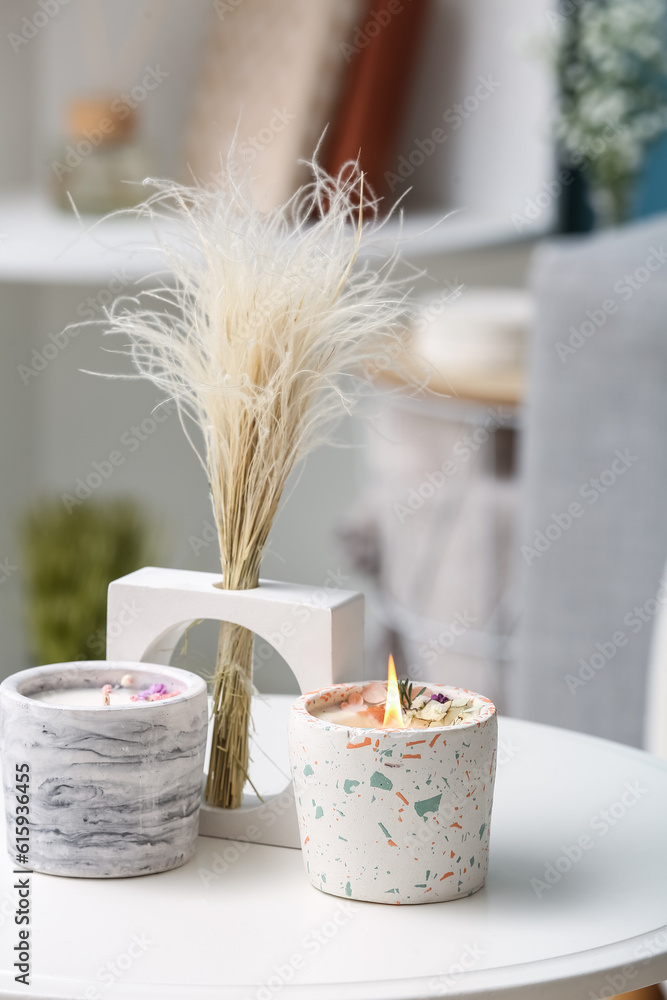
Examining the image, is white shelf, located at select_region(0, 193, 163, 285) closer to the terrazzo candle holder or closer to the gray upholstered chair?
the gray upholstered chair

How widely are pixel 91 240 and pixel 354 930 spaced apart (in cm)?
151

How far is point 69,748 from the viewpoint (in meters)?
0.57

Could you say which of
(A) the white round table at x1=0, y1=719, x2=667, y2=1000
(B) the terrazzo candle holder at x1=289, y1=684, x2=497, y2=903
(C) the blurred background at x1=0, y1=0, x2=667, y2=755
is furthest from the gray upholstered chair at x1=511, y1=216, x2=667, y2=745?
(B) the terrazzo candle holder at x1=289, y1=684, x2=497, y2=903

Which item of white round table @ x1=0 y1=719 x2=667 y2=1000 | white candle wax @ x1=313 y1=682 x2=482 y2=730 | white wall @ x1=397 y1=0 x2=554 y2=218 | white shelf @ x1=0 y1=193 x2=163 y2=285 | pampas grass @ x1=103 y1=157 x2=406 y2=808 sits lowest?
white round table @ x1=0 y1=719 x2=667 y2=1000

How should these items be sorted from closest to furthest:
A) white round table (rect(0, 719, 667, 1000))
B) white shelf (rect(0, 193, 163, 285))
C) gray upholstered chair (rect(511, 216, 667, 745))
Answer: white round table (rect(0, 719, 667, 1000))
gray upholstered chair (rect(511, 216, 667, 745))
white shelf (rect(0, 193, 163, 285))

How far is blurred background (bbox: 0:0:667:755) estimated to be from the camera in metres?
1.28

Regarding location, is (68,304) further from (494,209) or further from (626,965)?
(626,965)

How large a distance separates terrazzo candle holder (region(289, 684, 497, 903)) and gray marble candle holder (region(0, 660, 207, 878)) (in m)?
0.06

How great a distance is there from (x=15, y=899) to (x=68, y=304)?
1825mm

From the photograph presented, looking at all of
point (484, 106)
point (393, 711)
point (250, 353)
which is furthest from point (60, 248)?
point (393, 711)

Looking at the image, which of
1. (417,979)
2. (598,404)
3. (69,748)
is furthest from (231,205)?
(598,404)

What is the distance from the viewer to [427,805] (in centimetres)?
55

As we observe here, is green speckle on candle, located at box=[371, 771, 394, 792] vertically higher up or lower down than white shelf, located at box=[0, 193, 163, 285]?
lower down

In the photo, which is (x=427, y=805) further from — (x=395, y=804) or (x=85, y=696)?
(x=85, y=696)
